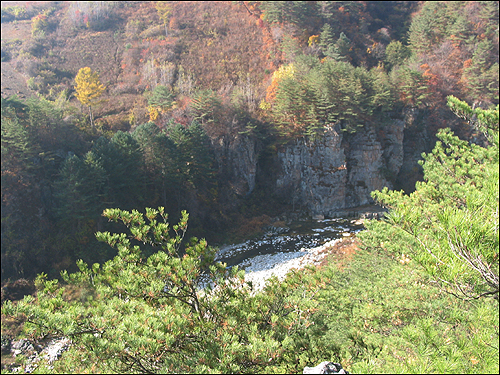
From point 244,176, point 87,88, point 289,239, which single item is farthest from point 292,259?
point 87,88

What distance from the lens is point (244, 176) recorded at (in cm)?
2978

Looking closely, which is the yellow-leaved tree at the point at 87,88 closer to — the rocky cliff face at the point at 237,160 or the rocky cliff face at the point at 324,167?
the rocky cliff face at the point at 237,160

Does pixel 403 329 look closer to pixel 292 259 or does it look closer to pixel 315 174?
pixel 292 259

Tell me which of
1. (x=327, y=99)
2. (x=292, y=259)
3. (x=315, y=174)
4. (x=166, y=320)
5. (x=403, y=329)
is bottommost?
(x=292, y=259)

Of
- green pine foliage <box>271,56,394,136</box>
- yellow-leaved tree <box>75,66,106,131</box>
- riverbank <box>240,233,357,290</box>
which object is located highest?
yellow-leaved tree <box>75,66,106,131</box>

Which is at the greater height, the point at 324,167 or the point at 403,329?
the point at 403,329

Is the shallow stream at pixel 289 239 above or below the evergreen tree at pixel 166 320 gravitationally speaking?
below

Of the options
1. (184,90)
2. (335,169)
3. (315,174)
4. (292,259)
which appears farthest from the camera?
(184,90)

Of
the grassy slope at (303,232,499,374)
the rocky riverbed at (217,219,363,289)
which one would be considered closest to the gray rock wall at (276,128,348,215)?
the rocky riverbed at (217,219,363,289)

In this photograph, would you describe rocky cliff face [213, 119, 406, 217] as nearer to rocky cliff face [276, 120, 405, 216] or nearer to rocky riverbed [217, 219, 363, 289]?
rocky cliff face [276, 120, 405, 216]

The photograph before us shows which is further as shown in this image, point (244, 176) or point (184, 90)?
point (184, 90)

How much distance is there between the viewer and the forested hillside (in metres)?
3.71

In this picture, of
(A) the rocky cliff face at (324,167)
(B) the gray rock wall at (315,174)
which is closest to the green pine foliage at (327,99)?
(A) the rocky cliff face at (324,167)

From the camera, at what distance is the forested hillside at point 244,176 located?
3.71 metres
